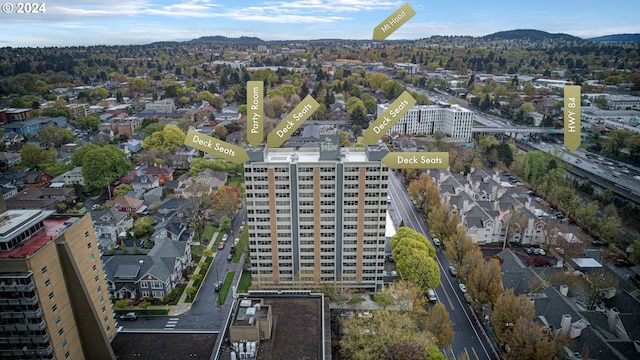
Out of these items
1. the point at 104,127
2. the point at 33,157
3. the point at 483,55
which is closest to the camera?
the point at 33,157

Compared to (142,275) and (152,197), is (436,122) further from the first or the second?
(142,275)

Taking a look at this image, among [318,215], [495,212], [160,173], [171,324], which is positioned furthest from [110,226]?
[495,212]

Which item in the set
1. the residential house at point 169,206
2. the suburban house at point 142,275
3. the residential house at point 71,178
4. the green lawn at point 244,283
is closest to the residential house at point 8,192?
the residential house at point 71,178

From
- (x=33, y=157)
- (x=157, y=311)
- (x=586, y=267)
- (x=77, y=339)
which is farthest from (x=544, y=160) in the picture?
(x=33, y=157)

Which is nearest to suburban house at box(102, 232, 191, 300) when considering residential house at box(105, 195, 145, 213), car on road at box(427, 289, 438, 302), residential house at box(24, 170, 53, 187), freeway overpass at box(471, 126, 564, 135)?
residential house at box(105, 195, 145, 213)

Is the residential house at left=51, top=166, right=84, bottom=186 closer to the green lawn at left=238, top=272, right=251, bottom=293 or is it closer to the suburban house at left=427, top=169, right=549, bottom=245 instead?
the green lawn at left=238, top=272, right=251, bottom=293

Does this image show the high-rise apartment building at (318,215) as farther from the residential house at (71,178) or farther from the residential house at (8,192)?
the residential house at (8,192)

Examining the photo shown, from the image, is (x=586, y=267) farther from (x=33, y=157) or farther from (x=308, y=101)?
(x=33, y=157)
